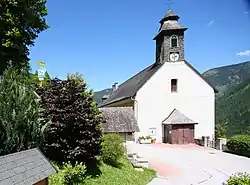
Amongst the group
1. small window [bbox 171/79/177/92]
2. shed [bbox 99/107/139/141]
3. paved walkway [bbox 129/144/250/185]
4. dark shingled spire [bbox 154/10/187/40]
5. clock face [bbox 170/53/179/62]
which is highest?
dark shingled spire [bbox 154/10/187/40]

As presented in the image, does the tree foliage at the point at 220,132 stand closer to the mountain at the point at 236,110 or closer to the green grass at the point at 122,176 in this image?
the mountain at the point at 236,110

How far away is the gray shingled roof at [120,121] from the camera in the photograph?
89.1 feet

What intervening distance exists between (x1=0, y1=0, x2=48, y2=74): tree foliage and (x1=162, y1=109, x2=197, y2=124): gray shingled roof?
1821 centimetres

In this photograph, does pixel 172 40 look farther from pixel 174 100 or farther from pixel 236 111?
pixel 236 111

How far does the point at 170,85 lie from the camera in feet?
105

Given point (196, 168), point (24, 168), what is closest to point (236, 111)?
point (196, 168)

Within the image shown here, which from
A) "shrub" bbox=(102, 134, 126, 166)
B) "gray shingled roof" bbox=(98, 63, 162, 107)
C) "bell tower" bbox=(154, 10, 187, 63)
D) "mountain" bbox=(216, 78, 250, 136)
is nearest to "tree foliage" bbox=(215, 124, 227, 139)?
"mountain" bbox=(216, 78, 250, 136)

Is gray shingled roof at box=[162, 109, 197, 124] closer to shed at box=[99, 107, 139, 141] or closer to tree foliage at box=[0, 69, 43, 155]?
shed at box=[99, 107, 139, 141]

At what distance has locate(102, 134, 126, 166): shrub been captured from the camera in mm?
13844

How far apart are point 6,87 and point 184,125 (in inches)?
918

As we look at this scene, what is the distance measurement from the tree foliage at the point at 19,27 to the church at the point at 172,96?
16439mm

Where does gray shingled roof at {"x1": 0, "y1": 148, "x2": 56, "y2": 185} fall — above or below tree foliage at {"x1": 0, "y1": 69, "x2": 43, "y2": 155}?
below

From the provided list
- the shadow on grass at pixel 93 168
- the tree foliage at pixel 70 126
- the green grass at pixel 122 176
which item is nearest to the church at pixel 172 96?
the green grass at pixel 122 176

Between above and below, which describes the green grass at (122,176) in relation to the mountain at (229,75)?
below
